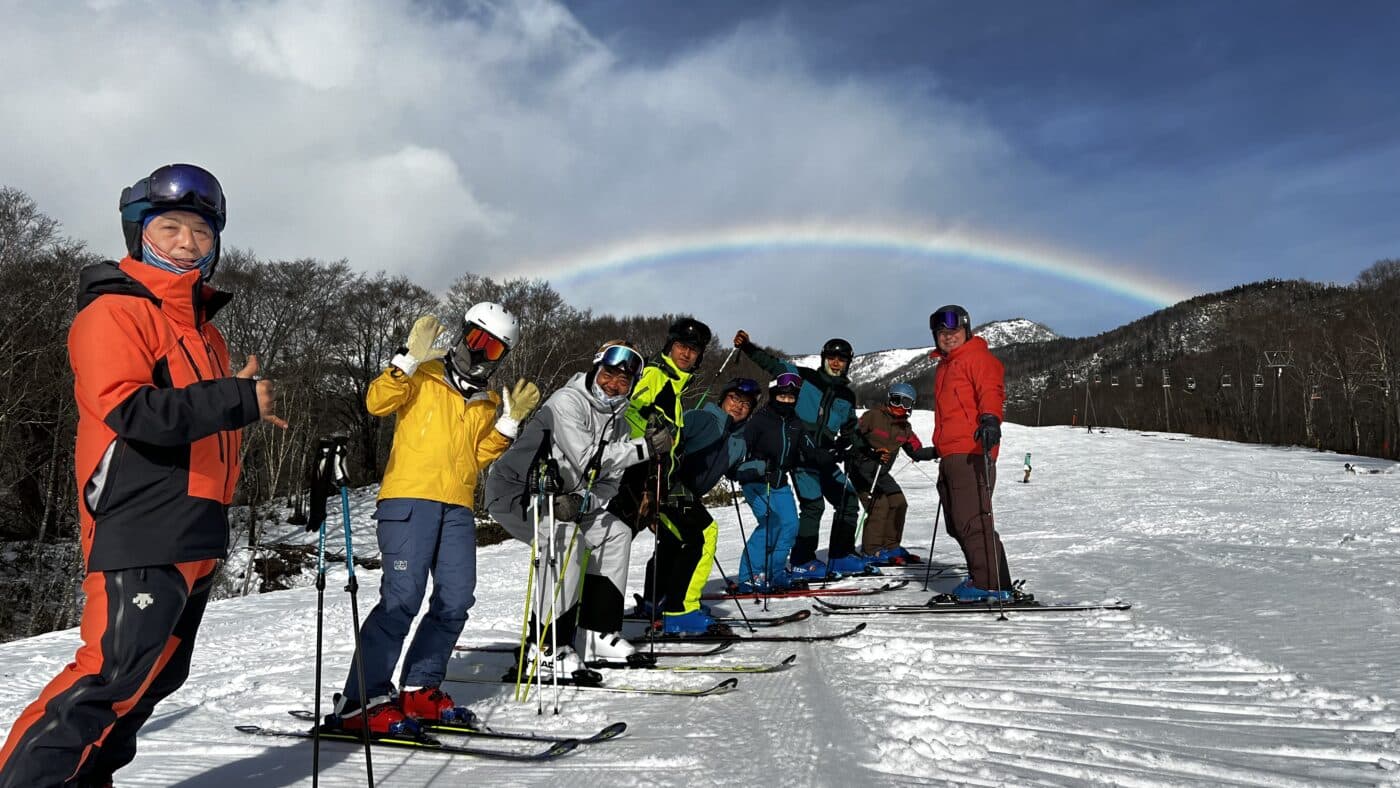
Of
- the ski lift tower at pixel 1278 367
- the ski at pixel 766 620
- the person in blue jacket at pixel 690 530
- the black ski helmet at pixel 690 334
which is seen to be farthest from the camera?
the ski lift tower at pixel 1278 367

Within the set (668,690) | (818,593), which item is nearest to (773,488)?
(818,593)

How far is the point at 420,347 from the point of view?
3.87m

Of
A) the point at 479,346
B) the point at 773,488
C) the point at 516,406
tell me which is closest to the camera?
the point at 479,346

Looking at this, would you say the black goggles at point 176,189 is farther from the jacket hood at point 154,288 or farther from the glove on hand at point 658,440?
the glove on hand at point 658,440

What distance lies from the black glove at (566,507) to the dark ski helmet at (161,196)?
7.87ft

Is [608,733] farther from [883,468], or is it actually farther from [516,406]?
[883,468]

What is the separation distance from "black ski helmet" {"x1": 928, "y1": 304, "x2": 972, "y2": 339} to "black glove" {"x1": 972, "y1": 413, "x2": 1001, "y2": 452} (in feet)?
3.15

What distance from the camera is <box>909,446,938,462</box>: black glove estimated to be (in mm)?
7678

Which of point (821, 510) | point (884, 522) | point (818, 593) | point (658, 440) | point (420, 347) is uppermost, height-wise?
point (420, 347)

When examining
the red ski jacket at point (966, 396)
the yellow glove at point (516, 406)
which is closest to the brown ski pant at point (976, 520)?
the red ski jacket at point (966, 396)

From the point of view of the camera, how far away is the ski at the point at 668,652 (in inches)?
215

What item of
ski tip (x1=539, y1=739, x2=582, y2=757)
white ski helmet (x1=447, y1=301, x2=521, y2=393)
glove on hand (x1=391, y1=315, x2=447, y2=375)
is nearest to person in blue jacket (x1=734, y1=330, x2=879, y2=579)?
white ski helmet (x1=447, y1=301, x2=521, y2=393)

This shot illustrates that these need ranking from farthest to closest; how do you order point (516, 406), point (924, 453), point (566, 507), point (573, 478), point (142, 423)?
point (924, 453)
point (573, 478)
point (566, 507)
point (516, 406)
point (142, 423)

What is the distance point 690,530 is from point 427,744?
2.94 m
